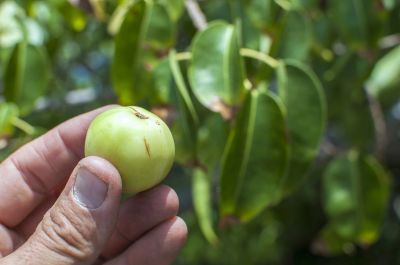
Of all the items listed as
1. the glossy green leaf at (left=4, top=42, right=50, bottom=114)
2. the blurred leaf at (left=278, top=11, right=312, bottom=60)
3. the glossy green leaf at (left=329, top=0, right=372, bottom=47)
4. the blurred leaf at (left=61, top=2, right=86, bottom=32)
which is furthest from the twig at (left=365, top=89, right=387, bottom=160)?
the glossy green leaf at (left=4, top=42, right=50, bottom=114)

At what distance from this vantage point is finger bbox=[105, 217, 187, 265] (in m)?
1.42

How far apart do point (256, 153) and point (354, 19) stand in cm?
51

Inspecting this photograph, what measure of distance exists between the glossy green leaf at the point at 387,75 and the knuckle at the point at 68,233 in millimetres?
1224

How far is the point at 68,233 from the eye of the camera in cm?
117

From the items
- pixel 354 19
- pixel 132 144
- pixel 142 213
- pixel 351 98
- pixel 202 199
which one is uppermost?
pixel 132 144

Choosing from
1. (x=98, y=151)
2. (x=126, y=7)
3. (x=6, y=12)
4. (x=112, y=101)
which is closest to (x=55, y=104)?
(x=112, y=101)

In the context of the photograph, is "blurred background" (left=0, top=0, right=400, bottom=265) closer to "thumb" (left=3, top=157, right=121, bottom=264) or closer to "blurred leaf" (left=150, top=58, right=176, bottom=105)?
"blurred leaf" (left=150, top=58, right=176, bottom=105)

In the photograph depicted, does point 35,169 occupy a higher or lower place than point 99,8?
lower

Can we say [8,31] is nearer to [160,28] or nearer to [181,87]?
[160,28]

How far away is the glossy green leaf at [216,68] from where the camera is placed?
1.44 meters

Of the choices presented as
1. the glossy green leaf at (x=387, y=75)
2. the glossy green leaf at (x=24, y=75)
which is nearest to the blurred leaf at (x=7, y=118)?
the glossy green leaf at (x=24, y=75)

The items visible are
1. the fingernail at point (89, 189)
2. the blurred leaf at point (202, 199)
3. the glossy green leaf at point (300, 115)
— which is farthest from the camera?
the blurred leaf at point (202, 199)

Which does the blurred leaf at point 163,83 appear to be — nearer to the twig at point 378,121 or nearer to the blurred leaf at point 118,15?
the blurred leaf at point 118,15

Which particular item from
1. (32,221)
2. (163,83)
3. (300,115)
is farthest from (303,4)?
(32,221)
